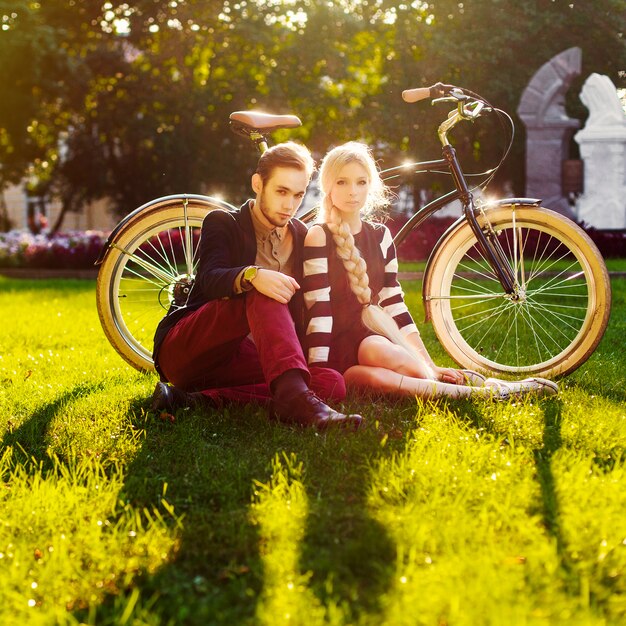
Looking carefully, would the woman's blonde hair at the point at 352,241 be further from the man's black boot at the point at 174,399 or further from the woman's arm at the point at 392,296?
the man's black boot at the point at 174,399

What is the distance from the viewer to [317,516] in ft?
7.83

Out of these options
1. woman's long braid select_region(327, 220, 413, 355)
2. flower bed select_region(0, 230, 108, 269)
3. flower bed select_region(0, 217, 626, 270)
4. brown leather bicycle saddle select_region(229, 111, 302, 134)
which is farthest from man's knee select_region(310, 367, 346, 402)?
flower bed select_region(0, 230, 108, 269)

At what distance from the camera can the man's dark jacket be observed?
11.3 feet

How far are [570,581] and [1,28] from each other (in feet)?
62.2

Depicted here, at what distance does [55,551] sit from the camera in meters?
2.19

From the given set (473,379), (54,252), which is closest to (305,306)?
(473,379)

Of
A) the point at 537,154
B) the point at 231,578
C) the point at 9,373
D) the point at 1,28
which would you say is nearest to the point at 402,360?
the point at 231,578

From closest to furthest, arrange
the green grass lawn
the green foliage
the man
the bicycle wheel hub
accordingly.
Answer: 1. the green grass lawn
2. the man
3. the bicycle wheel hub
4. the green foliage

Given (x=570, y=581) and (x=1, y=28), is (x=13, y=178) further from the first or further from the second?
(x=570, y=581)

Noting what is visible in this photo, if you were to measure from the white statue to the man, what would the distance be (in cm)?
1343

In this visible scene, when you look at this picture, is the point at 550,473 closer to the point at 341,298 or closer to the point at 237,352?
the point at 341,298

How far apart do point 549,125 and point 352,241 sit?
10855 mm

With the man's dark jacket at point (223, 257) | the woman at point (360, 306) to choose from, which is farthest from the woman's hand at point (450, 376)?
the man's dark jacket at point (223, 257)

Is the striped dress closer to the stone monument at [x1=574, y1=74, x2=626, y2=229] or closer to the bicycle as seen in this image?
the bicycle
